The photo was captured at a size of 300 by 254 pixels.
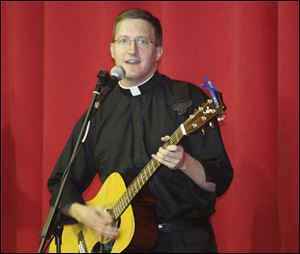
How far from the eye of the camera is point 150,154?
2.28 metres

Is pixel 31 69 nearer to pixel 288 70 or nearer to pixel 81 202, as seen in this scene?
pixel 81 202

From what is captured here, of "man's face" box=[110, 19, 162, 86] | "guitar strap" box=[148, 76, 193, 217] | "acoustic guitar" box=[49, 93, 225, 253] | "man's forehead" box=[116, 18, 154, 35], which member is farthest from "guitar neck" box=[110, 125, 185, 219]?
"man's forehead" box=[116, 18, 154, 35]

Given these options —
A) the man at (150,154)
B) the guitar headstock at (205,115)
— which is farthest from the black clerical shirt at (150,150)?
the guitar headstock at (205,115)

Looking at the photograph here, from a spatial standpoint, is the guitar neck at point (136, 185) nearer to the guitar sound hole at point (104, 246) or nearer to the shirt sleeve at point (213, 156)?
the guitar sound hole at point (104, 246)

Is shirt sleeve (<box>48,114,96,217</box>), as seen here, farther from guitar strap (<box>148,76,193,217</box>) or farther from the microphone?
the microphone

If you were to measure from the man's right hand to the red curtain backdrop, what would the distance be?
0.76 metres

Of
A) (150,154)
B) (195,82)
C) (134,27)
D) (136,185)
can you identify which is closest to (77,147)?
(136,185)

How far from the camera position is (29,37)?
318 cm

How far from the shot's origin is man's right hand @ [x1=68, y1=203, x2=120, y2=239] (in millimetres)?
2100

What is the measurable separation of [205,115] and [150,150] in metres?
0.51

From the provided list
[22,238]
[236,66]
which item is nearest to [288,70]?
[236,66]

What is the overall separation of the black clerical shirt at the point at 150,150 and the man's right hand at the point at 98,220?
12 cm

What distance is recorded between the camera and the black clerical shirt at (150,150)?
7.01 ft

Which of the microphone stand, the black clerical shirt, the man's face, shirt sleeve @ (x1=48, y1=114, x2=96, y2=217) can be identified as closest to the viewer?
the microphone stand
